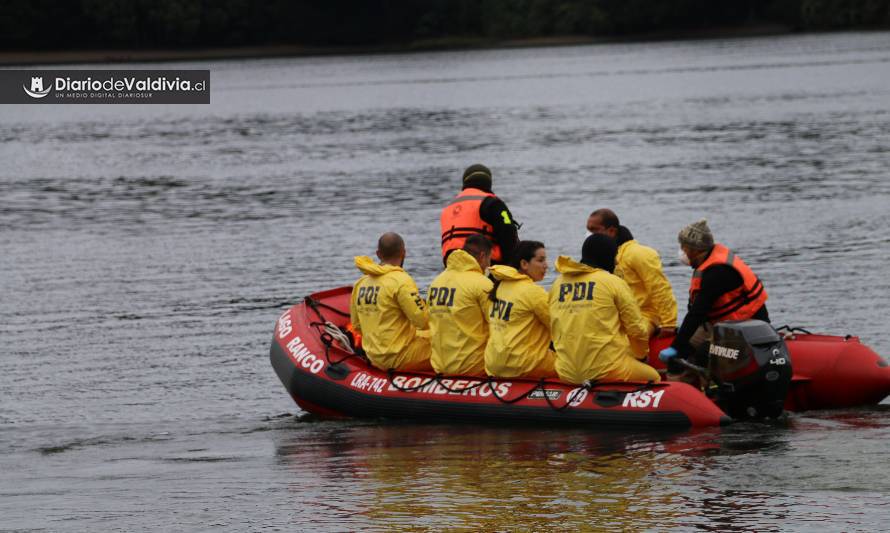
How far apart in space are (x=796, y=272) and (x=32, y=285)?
1086 cm

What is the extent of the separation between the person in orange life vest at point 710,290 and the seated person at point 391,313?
6.74ft

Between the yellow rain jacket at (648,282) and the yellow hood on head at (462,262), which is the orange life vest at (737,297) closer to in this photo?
the yellow rain jacket at (648,282)

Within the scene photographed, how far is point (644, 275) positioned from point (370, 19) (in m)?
86.0

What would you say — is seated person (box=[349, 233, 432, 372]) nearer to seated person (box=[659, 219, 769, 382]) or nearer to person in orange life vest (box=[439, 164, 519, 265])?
person in orange life vest (box=[439, 164, 519, 265])

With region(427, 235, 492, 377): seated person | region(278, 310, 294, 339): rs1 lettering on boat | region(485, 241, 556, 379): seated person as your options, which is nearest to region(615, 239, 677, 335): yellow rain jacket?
region(485, 241, 556, 379): seated person

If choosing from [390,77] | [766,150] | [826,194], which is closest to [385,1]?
[390,77]

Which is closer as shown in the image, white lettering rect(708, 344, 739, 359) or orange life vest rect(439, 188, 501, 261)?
white lettering rect(708, 344, 739, 359)

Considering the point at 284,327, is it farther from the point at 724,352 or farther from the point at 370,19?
the point at 370,19

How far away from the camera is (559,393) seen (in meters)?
10.1

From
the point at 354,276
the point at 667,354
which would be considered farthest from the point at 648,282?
the point at 354,276

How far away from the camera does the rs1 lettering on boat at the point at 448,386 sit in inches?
410

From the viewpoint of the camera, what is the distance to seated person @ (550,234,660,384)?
962cm

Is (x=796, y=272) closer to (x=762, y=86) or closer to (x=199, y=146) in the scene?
(x=199, y=146)

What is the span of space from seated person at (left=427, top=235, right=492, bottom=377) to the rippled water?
24.0 inches
